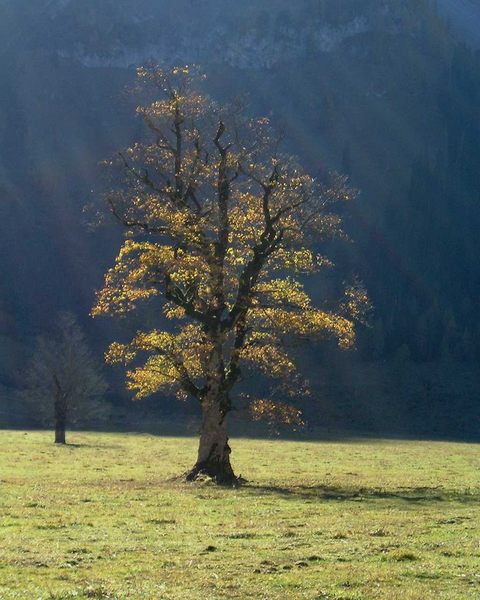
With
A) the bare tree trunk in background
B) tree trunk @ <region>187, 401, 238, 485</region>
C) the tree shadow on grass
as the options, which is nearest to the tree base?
tree trunk @ <region>187, 401, 238, 485</region>

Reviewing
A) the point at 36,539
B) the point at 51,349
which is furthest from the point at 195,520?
the point at 51,349

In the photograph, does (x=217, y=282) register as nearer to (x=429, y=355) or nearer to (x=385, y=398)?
(x=385, y=398)

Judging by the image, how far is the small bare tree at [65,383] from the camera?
7075cm

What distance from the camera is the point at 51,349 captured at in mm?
79625

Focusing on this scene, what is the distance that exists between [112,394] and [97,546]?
133 meters

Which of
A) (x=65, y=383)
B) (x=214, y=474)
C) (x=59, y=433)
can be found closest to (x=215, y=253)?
(x=214, y=474)

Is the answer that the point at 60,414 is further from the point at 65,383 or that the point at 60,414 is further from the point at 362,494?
Answer: the point at 362,494

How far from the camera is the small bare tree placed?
232 ft

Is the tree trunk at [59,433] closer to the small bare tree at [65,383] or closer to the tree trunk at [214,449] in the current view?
the small bare tree at [65,383]

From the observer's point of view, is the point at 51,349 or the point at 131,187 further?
the point at 51,349

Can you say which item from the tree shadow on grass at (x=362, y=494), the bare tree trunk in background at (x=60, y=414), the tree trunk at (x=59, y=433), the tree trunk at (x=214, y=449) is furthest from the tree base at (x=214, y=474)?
the tree trunk at (x=59, y=433)

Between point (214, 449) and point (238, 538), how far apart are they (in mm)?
13205

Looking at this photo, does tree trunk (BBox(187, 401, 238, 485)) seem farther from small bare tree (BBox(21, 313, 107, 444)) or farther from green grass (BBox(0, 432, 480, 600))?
small bare tree (BBox(21, 313, 107, 444))

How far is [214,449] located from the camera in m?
30.8
